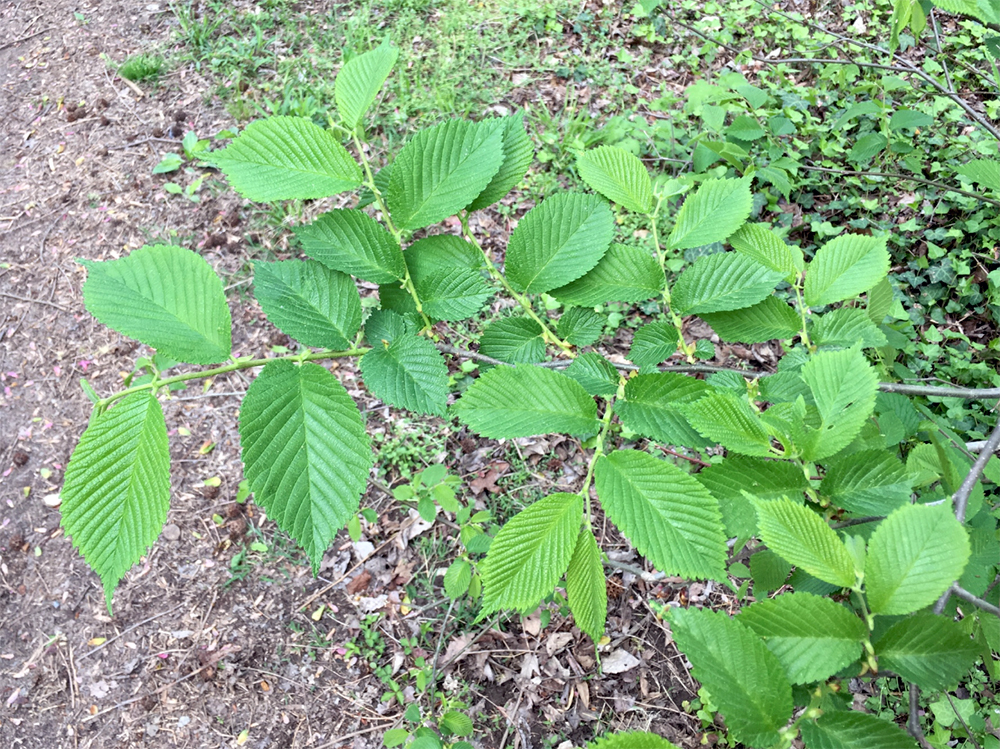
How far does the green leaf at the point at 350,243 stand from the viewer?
0.84 meters

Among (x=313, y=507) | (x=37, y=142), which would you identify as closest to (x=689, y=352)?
(x=313, y=507)

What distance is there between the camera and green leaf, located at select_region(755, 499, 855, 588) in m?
0.63

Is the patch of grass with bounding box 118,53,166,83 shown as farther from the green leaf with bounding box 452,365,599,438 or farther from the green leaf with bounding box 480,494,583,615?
the green leaf with bounding box 480,494,583,615

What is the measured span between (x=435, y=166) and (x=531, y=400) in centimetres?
36

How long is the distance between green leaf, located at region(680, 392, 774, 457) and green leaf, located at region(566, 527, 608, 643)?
0.63 feet

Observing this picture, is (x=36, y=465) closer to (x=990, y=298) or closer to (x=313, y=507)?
(x=313, y=507)

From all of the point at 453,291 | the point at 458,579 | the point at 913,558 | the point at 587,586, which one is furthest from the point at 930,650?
the point at 458,579

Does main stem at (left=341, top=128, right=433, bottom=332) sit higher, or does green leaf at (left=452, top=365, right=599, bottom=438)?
main stem at (left=341, top=128, right=433, bottom=332)

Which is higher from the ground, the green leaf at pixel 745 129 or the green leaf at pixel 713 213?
the green leaf at pixel 713 213

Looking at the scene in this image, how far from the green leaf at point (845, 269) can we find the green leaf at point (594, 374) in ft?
1.25

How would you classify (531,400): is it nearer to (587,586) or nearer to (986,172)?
(587,586)

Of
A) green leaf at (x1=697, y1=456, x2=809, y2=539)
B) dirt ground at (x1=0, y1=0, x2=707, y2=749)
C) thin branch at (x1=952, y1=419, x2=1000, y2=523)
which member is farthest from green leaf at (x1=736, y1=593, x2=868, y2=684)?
dirt ground at (x1=0, y1=0, x2=707, y2=749)

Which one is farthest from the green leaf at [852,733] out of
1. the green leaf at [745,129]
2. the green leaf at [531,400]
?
the green leaf at [745,129]

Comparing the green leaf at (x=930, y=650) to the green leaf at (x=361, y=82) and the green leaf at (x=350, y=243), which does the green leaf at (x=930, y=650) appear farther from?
the green leaf at (x=361, y=82)
